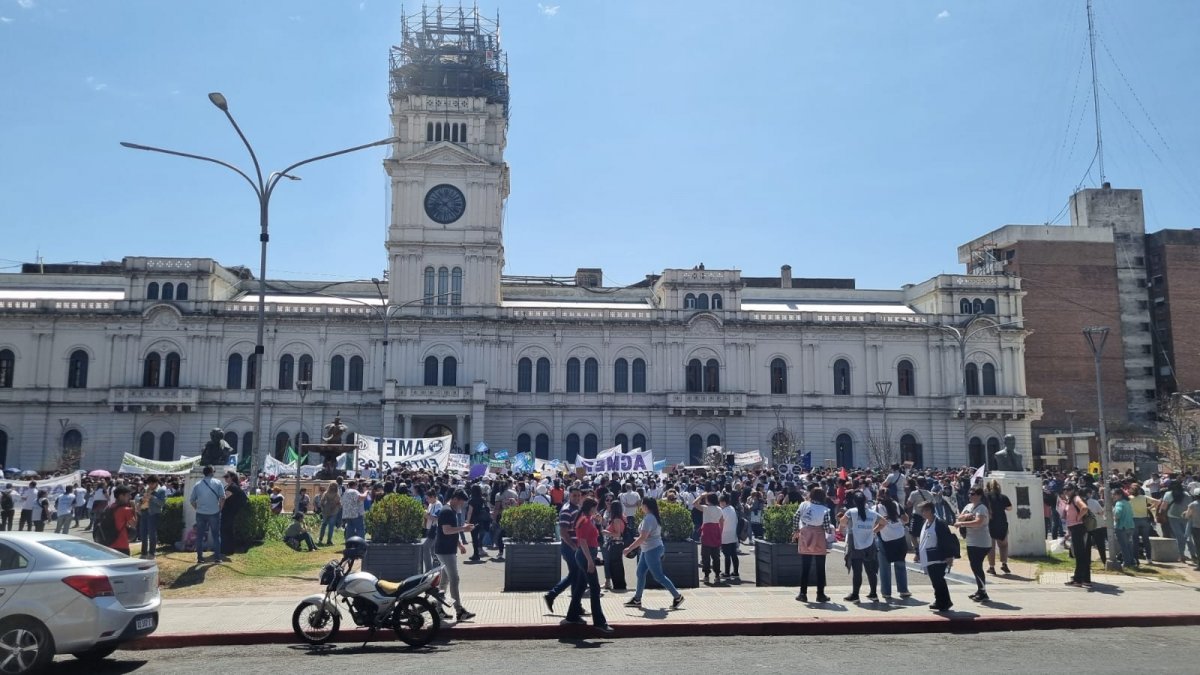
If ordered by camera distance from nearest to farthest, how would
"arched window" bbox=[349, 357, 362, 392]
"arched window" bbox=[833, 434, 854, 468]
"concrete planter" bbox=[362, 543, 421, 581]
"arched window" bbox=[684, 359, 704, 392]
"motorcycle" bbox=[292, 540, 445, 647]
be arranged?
"motorcycle" bbox=[292, 540, 445, 647] < "concrete planter" bbox=[362, 543, 421, 581] < "arched window" bbox=[349, 357, 362, 392] < "arched window" bbox=[684, 359, 704, 392] < "arched window" bbox=[833, 434, 854, 468]

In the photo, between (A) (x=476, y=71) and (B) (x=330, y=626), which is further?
(A) (x=476, y=71)

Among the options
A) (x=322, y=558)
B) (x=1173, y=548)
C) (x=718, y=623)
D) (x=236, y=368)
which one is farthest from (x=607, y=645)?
(x=236, y=368)

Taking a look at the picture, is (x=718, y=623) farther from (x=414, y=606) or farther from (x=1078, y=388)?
(x=1078, y=388)

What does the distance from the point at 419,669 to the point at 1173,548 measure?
18.6 metres

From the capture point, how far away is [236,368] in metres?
55.7

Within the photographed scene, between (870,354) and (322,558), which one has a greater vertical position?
(870,354)

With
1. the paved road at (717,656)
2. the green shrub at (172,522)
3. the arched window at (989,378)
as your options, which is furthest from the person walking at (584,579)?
the arched window at (989,378)

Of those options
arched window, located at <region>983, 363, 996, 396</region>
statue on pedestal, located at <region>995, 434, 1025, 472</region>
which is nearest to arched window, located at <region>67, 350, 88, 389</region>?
statue on pedestal, located at <region>995, 434, 1025, 472</region>

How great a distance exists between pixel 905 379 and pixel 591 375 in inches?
814

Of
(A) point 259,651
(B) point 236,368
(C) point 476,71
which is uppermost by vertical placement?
(C) point 476,71

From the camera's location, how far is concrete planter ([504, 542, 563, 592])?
16297 mm

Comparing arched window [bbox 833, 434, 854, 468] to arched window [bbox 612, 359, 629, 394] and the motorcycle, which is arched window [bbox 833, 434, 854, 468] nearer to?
arched window [bbox 612, 359, 629, 394]

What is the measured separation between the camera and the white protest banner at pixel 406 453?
38281 millimetres

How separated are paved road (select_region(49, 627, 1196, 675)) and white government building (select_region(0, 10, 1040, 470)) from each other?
138 feet
